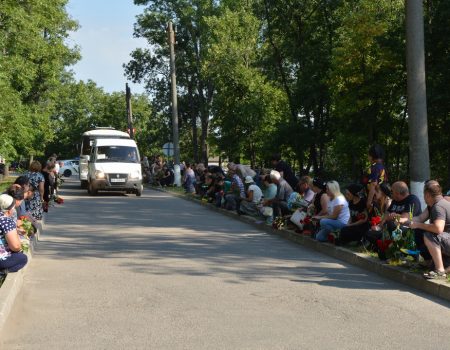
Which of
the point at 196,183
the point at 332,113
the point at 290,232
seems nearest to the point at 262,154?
the point at 332,113

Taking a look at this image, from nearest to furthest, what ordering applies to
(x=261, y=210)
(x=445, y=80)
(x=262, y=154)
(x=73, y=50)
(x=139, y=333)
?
(x=139, y=333), (x=261, y=210), (x=445, y=80), (x=262, y=154), (x=73, y=50)

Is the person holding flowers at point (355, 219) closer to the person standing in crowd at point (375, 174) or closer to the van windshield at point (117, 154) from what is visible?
the person standing in crowd at point (375, 174)

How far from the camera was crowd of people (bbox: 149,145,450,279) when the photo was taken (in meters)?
8.47

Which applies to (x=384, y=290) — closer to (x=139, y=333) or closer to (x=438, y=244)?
(x=438, y=244)

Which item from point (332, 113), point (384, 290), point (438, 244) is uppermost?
point (332, 113)

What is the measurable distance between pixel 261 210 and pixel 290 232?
8.76 feet

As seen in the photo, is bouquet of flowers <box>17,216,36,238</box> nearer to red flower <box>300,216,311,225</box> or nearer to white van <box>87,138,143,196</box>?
red flower <box>300,216,311,225</box>

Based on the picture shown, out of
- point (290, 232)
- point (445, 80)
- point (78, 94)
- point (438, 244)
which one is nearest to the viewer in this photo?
point (438, 244)

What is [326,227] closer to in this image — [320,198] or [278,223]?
[320,198]

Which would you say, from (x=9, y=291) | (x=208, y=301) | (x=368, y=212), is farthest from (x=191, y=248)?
(x=9, y=291)

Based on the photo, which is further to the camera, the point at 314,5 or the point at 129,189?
the point at 314,5

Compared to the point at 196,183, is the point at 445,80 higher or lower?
higher

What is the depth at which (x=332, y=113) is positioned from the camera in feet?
125

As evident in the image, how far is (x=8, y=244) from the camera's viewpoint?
850cm
